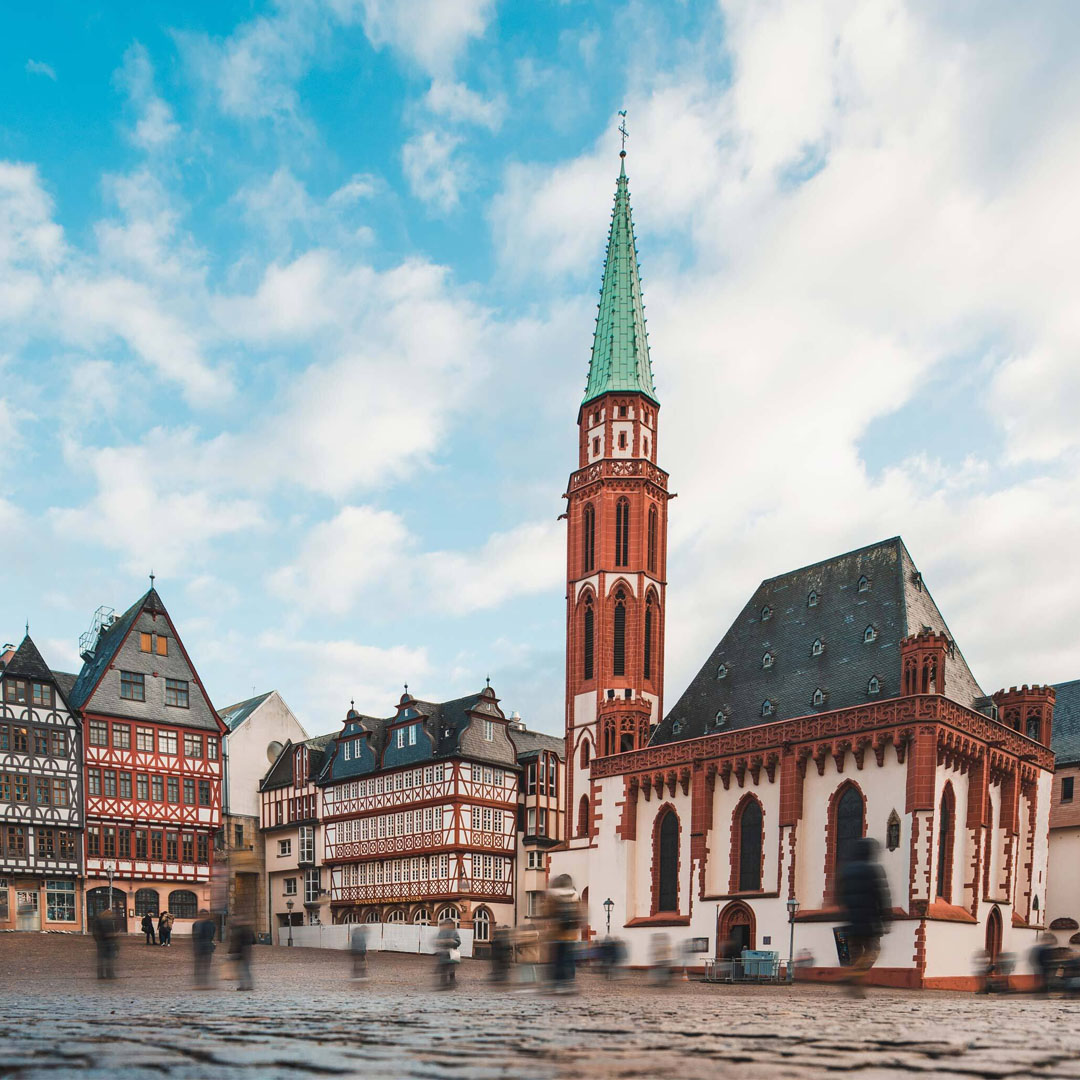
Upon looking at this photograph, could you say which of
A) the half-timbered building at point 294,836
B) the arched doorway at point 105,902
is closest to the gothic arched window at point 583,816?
the half-timbered building at point 294,836

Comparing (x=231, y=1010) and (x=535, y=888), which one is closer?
(x=231, y=1010)

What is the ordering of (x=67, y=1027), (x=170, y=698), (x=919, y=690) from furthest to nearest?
(x=170, y=698) < (x=919, y=690) < (x=67, y=1027)

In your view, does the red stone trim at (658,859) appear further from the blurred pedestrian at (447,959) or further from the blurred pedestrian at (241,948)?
the blurred pedestrian at (241,948)

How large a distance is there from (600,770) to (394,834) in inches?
510

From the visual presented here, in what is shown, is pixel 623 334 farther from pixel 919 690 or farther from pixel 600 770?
pixel 919 690

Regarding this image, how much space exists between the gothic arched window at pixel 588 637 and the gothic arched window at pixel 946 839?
17303 millimetres

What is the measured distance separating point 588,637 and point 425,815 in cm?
1137

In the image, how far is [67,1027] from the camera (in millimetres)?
7371

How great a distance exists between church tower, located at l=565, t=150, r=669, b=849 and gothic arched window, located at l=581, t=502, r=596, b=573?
0.04 m

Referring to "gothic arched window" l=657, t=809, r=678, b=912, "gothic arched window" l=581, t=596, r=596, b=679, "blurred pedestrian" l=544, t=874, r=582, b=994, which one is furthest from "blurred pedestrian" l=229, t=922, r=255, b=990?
"gothic arched window" l=581, t=596, r=596, b=679

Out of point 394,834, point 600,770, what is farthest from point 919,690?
point 394,834

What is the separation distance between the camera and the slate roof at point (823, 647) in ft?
136

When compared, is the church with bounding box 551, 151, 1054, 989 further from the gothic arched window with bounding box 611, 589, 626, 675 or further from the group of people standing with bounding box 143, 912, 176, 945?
the group of people standing with bounding box 143, 912, 176, 945

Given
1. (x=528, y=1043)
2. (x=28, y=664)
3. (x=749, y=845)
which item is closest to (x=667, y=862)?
(x=749, y=845)
